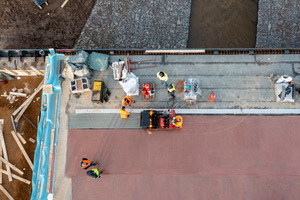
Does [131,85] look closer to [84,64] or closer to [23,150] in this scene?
[84,64]

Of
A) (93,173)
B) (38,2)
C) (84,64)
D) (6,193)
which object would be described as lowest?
(6,193)

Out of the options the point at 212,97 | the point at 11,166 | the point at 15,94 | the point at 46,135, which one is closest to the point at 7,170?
the point at 11,166

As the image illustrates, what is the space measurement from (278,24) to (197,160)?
48.7 ft

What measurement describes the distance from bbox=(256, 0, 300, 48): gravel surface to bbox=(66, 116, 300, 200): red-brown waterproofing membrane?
28.8 feet

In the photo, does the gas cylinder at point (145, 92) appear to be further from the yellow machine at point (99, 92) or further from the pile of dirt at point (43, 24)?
the pile of dirt at point (43, 24)

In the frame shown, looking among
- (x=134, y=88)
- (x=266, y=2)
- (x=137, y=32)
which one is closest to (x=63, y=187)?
(x=134, y=88)

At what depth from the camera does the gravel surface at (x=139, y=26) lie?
18703mm

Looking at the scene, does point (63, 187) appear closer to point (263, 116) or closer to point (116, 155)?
point (116, 155)

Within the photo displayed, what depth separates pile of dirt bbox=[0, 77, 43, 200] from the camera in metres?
16.1

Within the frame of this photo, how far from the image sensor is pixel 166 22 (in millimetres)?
18891

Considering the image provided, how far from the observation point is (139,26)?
61.9 feet

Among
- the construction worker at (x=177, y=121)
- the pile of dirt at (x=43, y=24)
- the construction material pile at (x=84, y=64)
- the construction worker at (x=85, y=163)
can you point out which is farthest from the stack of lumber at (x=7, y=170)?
the construction worker at (x=177, y=121)

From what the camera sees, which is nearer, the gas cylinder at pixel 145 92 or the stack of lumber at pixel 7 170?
the gas cylinder at pixel 145 92

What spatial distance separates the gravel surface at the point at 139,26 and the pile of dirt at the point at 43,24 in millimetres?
1315
